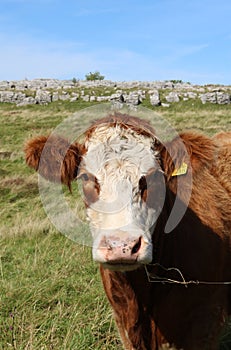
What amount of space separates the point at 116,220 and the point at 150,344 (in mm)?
1310

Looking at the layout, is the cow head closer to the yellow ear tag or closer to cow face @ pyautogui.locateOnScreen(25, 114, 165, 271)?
cow face @ pyautogui.locateOnScreen(25, 114, 165, 271)

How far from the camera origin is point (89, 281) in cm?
534

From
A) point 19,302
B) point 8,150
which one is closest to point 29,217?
point 19,302

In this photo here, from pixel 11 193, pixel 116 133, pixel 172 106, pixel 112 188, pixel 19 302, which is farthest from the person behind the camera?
pixel 172 106

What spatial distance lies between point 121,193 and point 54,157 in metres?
0.86

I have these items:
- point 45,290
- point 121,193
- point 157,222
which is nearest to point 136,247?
point 121,193

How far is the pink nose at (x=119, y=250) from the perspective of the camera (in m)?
2.57

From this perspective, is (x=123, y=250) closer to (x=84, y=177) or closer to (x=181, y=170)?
(x=84, y=177)

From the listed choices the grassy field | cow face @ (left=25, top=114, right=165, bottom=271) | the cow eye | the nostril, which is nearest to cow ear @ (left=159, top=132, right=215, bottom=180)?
cow face @ (left=25, top=114, right=165, bottom=271)

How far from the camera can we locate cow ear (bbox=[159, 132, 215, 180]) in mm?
3336

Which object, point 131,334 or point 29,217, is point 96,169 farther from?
point 29,217

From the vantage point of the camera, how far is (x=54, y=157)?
354cm

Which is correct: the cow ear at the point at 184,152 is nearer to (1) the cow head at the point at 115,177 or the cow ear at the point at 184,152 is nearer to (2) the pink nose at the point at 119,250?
(1) the cow head at the point at 115,177

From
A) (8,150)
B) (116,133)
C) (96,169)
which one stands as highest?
(116,133)
